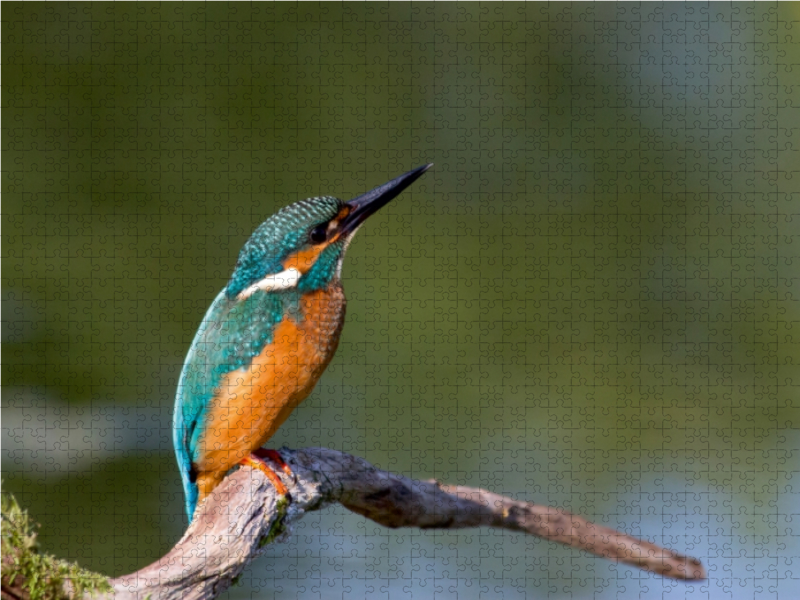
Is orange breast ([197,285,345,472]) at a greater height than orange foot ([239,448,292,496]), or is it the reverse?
orange breast ([197,285,345,472])

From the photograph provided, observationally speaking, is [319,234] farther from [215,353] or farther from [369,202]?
[215,353]

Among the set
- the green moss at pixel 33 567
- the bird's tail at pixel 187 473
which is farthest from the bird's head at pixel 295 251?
the green moss at pixel 33 567

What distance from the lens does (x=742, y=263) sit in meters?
4.79

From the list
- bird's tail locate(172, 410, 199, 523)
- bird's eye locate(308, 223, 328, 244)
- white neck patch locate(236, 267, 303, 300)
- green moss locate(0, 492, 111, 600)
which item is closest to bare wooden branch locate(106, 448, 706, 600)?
bird's tail locate(172, 410, 199, 523)

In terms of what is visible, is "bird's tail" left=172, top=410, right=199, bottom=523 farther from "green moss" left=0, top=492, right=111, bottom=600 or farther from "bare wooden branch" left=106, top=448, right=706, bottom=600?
"green moss" left=0, top=492, right=111, bottom=600

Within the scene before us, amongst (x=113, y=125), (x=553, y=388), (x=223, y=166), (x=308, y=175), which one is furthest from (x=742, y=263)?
(x=113, y=125)

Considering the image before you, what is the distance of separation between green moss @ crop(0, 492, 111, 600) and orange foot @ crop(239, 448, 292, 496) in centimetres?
52

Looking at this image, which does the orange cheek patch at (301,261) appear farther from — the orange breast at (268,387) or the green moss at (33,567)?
the green moss at (33,567)

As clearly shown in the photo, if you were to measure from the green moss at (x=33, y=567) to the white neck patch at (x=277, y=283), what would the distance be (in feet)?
2.58

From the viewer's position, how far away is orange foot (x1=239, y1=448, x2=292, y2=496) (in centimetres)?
185

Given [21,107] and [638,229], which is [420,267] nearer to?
[638,229]

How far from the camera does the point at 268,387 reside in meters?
1.88

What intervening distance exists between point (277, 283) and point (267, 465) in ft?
1.32

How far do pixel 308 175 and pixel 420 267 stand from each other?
0.66m
